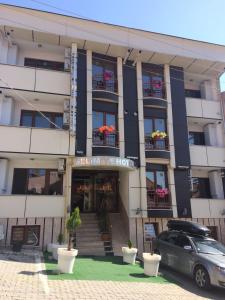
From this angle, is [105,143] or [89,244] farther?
[105,143]

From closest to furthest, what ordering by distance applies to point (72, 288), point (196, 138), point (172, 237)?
point (72, 288)
point (172, 237)
point (196, 138)

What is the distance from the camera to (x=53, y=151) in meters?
16.1

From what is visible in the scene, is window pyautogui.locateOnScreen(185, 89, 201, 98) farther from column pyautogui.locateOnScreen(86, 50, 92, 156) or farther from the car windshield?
the car windshield

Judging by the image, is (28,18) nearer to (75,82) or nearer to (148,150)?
(75,82)

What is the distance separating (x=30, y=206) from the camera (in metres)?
15.5

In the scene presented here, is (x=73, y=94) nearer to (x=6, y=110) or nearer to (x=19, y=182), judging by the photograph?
(x=6, y=110)

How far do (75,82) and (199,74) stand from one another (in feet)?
33.2

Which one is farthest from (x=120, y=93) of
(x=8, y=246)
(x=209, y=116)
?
(x=8, y=246)

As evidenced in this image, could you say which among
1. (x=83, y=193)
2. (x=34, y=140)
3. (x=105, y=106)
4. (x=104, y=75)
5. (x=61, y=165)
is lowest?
(x=83, y=193)

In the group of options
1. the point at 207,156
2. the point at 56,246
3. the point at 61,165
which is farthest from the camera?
the point at 207,156

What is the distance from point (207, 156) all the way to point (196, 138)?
237cm

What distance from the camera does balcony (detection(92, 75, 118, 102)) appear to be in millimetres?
17875

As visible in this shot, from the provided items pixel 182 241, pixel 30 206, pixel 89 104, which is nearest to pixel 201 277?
pixel 182 241

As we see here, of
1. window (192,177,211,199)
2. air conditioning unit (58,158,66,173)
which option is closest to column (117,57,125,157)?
air conditioning unit (58,158,66,173)
